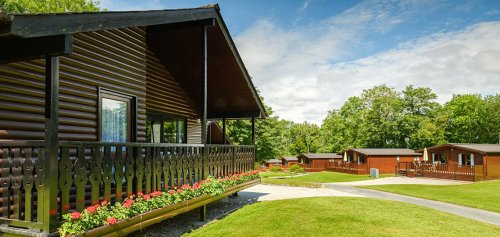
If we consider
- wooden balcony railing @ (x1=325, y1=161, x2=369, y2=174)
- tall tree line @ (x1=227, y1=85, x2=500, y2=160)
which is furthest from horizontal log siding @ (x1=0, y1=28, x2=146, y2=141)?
wooden balcony railing @ (x1=325, y1=161, x2=369, y2=174)

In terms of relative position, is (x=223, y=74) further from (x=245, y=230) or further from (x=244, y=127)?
(x=244, y=127)

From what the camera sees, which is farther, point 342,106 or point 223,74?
point 342,106

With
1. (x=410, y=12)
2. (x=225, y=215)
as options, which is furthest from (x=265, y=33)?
(x=225, y=215)

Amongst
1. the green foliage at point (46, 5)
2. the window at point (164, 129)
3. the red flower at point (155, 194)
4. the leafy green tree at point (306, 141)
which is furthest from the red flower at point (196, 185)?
the leafy green tree at point (306, 141)

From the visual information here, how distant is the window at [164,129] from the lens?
1329 centimetres

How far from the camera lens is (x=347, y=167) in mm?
49625

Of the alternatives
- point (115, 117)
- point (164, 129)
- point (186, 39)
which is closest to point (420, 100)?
point (164, 129)

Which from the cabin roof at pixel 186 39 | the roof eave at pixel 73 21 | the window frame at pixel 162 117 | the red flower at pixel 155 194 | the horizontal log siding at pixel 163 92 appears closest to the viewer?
the roof eave at pixel 73 21

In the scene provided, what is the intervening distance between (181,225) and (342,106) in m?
73.9

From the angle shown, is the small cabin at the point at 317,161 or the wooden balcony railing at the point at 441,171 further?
the small cabin at the point at 317,161

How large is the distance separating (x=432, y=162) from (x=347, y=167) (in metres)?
11.4

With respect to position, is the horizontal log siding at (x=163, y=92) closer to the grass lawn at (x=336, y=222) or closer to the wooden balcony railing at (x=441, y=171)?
the grass lawn at (x=336, y=222)

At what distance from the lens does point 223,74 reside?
40.7ft

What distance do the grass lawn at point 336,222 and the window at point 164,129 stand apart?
14.9 ft
